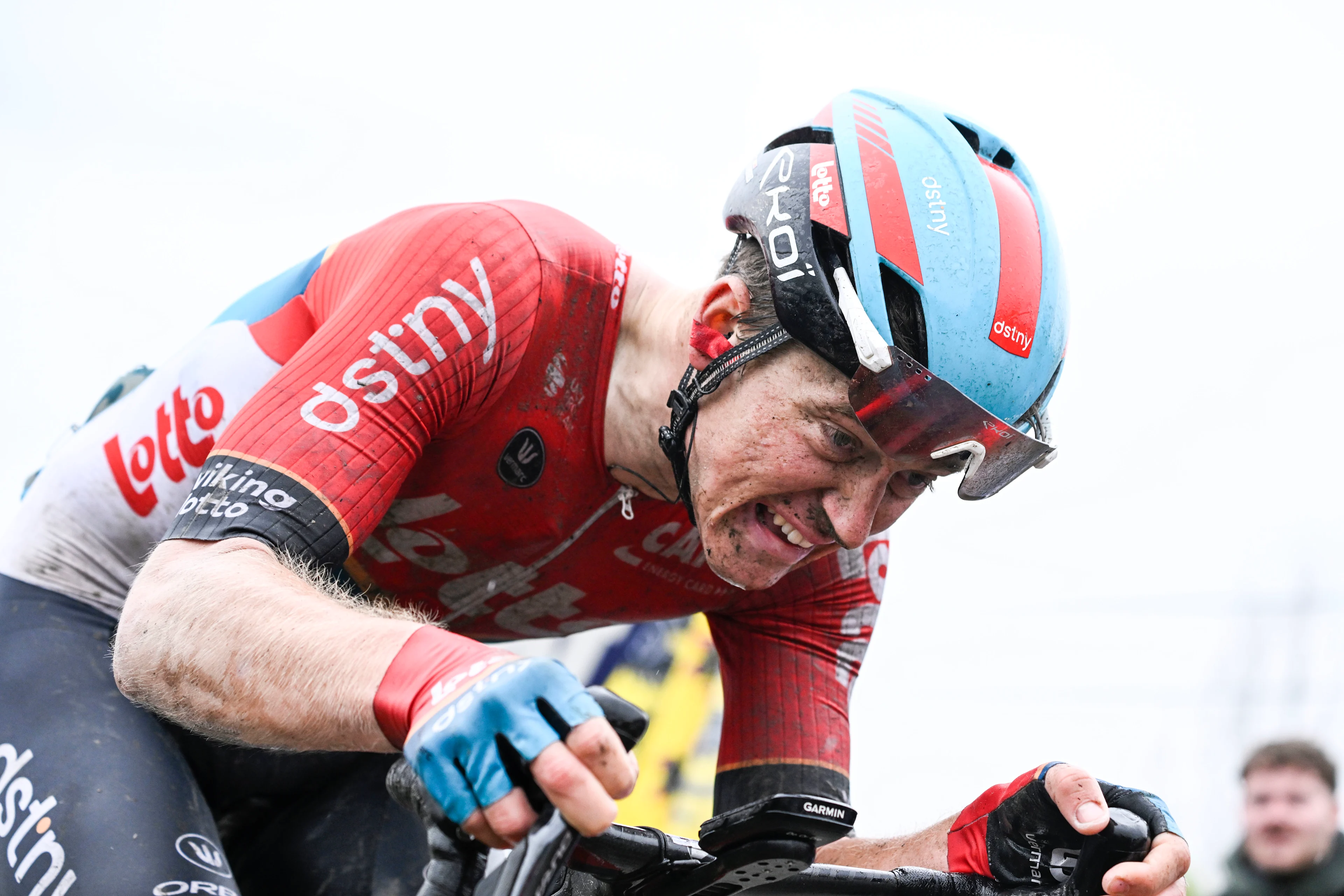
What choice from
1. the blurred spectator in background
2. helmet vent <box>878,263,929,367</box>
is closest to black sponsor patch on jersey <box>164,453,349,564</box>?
helmet vent <box>878,263,929,367</box>

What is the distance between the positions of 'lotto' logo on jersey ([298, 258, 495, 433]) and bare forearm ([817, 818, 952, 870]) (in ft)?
3.53

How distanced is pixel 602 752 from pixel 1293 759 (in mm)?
3478

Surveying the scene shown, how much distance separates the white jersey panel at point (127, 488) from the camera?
75.2 inches

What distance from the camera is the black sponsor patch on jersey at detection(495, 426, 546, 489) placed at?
1.84m

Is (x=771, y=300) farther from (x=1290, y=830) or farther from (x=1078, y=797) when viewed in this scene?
(x=1290, y=830)

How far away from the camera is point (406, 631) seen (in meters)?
1.12

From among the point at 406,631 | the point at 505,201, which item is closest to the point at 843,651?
the point at 505,201

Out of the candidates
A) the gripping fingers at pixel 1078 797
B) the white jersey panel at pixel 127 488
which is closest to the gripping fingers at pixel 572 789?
the gripping fingers at pixel 1078 797

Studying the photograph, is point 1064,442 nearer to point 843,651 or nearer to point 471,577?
point 843,651

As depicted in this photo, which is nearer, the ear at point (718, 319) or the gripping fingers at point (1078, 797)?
the gripping fingers at point (1078, 797)

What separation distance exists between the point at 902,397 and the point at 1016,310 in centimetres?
23

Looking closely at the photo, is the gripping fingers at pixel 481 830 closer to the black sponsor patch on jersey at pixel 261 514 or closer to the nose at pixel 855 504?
the black sponsor patch on jersey at pixel 261 514

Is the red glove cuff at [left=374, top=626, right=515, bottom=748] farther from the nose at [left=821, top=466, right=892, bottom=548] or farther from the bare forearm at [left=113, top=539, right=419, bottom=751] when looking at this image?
the nose at [left=821, top=466, right=892, bottom=548]

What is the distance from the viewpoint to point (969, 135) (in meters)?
1.89
